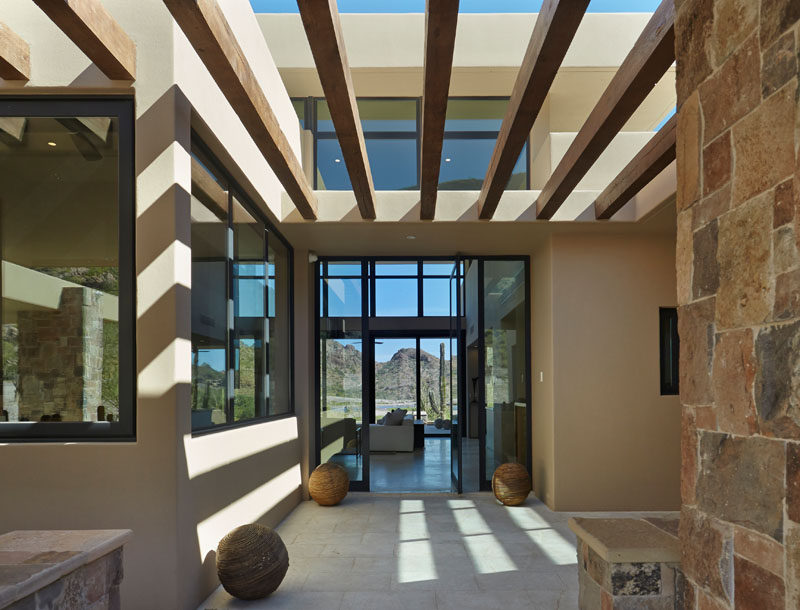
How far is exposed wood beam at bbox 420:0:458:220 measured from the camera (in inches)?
97.3

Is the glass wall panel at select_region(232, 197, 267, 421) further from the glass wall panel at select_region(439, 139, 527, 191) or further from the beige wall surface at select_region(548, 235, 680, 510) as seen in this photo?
the beige wall surface at select_region(548, 235, 680, 510)

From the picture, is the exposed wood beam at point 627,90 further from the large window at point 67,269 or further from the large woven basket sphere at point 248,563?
the large woven basket sphere at point 248,563

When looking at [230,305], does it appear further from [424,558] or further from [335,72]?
[424,558]

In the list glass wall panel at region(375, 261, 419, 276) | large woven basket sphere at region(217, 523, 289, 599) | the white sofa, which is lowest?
the white sofa

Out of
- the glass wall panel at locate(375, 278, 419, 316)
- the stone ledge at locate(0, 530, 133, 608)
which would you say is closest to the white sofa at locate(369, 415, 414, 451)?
the glass wall panel at locate(375, 278, 419, 316)

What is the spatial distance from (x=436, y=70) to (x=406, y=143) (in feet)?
13.9

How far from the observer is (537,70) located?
301 cm

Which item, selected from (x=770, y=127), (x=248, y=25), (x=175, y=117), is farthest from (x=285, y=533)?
(x=770, y=127)

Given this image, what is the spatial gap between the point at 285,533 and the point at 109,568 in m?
3.52

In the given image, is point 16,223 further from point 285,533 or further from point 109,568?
point 285,533

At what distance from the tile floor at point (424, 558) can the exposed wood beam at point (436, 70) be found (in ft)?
9.15

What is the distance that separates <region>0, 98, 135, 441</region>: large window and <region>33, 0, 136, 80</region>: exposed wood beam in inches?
10.2

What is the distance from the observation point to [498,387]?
749 centimetres

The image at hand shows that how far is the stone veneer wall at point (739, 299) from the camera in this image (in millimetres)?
1589
